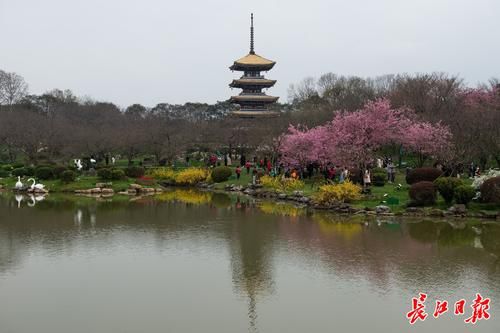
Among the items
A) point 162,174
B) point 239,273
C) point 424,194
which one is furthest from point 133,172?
point 239,273

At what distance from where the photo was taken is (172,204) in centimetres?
2733

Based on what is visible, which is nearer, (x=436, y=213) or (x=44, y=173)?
(x=436, y=213)

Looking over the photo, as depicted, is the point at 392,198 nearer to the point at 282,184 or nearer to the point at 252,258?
the point at 282,184

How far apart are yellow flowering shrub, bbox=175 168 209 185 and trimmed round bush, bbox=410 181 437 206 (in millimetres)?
17573

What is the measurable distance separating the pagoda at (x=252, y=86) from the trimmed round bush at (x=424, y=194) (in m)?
33.2

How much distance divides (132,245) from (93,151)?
26.2 metres

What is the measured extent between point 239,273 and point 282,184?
17.6m

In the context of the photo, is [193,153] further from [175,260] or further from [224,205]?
[175,260]

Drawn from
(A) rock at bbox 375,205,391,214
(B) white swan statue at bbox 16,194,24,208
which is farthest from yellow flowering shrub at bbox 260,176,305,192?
(B) white swan statue at bbox 16,194,24,208

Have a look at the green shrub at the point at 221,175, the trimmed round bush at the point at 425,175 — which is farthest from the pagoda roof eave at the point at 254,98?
the trimmed round bush at the point at 425,175

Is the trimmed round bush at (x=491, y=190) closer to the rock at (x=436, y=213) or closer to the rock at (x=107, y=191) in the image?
the rock at (x=436, y=213)

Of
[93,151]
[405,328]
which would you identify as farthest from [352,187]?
[93,151]

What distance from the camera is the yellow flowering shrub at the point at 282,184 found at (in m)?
30.0

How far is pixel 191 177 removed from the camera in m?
36.8
